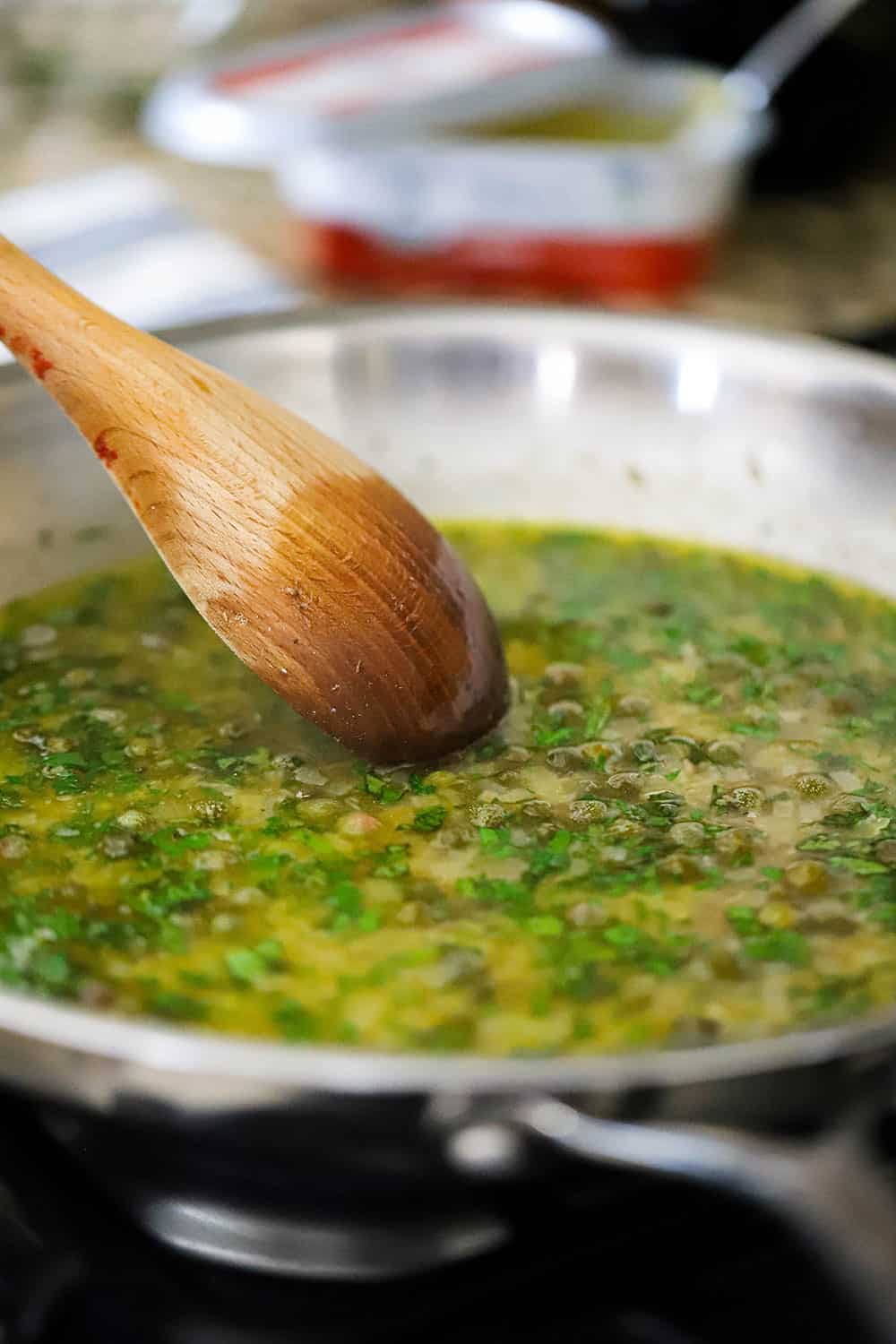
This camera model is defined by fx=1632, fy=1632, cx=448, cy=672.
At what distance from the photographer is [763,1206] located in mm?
852

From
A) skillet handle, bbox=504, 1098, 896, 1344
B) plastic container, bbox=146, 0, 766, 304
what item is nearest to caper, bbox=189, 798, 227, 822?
skillet handle, bbox=504, 1098, 896, 1344

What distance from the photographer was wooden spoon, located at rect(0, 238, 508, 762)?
1.38 meters

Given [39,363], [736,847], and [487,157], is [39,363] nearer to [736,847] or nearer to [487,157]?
[736,847]

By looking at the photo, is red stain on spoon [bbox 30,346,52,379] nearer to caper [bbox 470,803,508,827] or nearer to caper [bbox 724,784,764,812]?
caper [bbox 470,803,508,827]

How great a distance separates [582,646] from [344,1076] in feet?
3.01

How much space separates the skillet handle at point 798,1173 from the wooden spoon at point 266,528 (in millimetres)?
608

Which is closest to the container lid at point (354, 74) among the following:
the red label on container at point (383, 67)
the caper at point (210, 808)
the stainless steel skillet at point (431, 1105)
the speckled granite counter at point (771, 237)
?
the red label on container at point (383, 67)

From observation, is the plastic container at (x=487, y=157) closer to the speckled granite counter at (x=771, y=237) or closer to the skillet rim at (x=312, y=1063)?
the speckled granite counter at (x=771, y=237)

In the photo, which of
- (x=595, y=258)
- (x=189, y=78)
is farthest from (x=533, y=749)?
(x=189, y=78)

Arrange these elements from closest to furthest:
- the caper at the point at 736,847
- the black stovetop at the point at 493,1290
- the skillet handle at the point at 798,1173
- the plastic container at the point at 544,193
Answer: the skillet handle at the point at 798,1173 → the black stovetop at the point at 493,1290 → the caper at the point at 736,847 → the plastic container at the point at 544,193

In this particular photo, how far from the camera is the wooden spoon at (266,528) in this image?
138 centimetres

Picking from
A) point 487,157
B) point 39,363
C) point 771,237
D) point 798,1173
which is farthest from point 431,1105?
point 771,237

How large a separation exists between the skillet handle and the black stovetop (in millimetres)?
178

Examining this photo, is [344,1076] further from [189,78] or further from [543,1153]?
[189,78]
